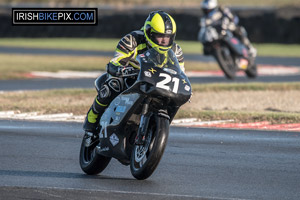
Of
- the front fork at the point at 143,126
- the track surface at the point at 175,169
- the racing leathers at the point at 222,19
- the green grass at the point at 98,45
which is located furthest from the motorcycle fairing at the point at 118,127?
the green grass at the point at 98,45

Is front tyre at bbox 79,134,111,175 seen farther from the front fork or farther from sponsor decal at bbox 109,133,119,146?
the front fork

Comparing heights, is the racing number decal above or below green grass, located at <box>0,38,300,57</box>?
above

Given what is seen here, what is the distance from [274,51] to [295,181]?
27643mm

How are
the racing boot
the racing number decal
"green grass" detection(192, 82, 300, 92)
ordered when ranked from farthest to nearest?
"green grass" detection(192, 82, 300, 92), the racing boot, the racing number decal

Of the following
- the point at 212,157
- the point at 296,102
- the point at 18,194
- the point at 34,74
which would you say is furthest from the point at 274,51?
the point at 18,194

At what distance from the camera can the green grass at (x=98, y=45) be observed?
1355 inches

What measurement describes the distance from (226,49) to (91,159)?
43.7 feet

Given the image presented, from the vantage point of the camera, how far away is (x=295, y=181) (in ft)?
24.2

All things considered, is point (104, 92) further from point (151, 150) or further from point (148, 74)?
point (151, 150)

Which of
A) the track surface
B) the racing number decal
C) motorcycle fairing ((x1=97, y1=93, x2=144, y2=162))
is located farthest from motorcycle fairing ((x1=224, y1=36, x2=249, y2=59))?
the racing number decal

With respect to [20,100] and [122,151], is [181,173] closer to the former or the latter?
[122,151]

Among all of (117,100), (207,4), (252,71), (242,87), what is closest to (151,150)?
(117,100)

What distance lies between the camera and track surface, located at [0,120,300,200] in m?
6.77

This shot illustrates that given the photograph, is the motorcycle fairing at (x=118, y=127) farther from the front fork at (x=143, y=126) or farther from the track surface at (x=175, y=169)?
the track surface at (x=175, y=169)
